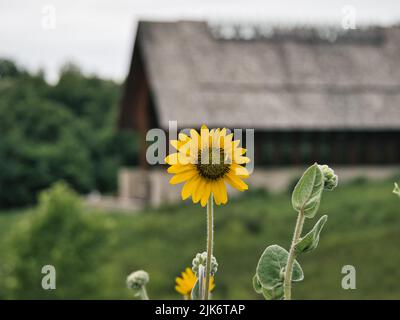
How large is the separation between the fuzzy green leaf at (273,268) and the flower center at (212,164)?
4.9 inches

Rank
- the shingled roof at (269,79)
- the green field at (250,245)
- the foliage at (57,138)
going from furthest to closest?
the foliage at (57,138) < the shingled roof at (269,79) < the green field at (250,245)

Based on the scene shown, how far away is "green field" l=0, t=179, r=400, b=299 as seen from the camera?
41.4ft

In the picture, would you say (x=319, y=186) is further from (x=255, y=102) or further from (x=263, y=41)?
(x=263, y=41)

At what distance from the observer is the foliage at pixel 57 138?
3412 centimetres

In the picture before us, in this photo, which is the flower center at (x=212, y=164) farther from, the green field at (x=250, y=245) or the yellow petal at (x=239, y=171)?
the green field at (x=250, y=245)

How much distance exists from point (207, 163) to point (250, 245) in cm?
1500

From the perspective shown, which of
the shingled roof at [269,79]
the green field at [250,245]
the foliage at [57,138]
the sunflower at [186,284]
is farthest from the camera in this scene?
the foliage at [57,138]

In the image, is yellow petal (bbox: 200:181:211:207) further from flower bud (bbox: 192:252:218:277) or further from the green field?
the green field

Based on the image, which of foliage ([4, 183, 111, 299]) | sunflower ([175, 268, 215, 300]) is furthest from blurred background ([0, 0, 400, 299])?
sunflower ([175, 268, 215, 300])

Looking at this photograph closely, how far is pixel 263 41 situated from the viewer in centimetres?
2391

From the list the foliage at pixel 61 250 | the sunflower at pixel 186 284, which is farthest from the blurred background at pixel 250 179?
the sunflower at pixel 186 284

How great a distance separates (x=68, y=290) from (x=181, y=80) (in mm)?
10249

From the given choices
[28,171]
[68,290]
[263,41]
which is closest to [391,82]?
[263,41]

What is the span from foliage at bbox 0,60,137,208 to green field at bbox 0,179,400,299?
13.7 metres
